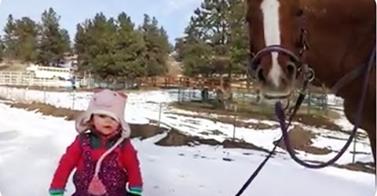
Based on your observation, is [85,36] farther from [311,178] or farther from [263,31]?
[263,31]

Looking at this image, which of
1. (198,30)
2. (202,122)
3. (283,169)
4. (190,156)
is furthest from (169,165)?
(198,30)

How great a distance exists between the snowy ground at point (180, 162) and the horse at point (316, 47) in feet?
3.51

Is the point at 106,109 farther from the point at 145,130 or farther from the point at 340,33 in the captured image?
the point at 145,130

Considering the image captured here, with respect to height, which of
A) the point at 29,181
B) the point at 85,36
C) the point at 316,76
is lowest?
the point at 29,181

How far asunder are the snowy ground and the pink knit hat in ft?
2.26

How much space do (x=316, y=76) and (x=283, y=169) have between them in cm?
152

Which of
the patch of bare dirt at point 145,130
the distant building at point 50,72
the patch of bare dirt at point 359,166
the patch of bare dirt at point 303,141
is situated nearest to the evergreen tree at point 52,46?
the distant building at point 50,72

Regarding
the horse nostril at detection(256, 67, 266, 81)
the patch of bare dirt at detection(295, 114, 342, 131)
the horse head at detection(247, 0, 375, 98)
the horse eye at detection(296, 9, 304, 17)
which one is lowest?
the patch of bare dirt at detection(295, 114, 342, 131)

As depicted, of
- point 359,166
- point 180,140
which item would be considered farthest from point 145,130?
point 359,166

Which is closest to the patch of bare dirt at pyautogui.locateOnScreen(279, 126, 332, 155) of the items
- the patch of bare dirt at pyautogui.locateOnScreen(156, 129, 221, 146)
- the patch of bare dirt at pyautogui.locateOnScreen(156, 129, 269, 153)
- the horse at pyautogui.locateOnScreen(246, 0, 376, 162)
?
the patch of bare dirt at pyautogui.locateOnScreen(156, 129, 269, 153)

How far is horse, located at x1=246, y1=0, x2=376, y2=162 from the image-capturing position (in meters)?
0.77

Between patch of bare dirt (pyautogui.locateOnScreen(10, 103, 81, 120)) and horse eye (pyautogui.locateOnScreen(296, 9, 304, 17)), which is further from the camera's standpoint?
patch of bare dirt (pyautogui.locateOnScreen(10, 103, 81, 120))

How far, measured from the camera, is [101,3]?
3033 millimetres

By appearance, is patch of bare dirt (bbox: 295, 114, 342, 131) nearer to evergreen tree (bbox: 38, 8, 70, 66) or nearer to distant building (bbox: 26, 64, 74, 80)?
distant building (bbox: 26, 64, 74, 80)
